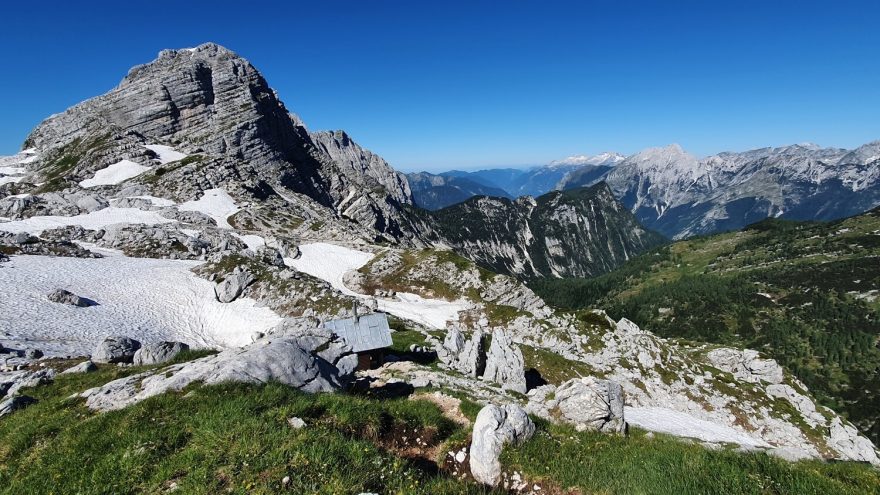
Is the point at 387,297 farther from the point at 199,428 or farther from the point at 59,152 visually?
the point at 59,152

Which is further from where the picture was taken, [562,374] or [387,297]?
[387,297]

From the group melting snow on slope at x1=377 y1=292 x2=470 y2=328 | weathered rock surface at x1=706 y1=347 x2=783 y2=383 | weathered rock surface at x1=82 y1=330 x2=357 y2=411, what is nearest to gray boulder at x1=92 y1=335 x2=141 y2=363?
weathered rock surface at x1=82 y1=330 x2=357 y2=411

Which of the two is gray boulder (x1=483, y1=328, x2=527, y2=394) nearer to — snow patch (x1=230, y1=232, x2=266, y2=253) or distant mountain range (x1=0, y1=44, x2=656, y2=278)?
snow patch (x1=230, y1=232, x2=266, y2=253)

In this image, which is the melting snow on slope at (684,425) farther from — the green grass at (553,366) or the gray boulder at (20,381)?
the gray boulder at (20,381)

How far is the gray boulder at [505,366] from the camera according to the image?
3866 centimetres

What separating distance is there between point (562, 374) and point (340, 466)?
4286 cm

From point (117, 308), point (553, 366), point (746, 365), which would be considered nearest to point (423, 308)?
point (553, 366)

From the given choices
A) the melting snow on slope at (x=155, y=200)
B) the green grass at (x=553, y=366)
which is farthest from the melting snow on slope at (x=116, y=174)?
the green grass at (x=553, y=366)

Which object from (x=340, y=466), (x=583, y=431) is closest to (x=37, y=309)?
(x=340, y=466)

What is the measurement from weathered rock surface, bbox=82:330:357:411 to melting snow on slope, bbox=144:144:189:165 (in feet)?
481

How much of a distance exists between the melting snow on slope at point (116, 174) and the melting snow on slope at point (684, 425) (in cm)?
14461

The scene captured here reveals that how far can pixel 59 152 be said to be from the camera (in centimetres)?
14912

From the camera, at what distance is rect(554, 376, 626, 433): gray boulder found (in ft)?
52.3

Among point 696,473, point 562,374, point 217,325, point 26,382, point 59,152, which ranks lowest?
point 562,374
